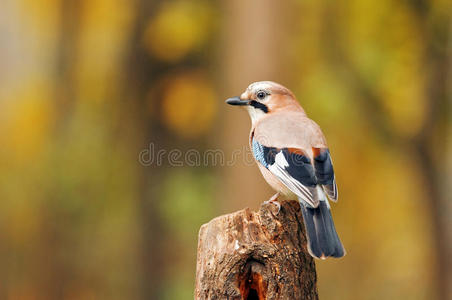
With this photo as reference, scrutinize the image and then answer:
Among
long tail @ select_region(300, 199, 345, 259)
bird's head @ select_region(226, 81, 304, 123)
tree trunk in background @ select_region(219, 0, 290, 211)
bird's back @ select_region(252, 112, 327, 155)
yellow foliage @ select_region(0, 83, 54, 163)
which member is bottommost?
long tail @ select_region(300, 199, 345, 259)

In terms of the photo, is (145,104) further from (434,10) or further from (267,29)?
(434,10)

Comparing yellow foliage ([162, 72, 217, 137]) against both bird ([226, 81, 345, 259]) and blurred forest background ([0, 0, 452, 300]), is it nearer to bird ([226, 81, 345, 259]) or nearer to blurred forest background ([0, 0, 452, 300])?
blurred forest background ([0, 0, 452, 300])

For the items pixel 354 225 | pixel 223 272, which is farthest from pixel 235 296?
pixel 354 225

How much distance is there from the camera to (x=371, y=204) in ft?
43.2

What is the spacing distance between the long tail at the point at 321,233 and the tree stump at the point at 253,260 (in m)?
0.13

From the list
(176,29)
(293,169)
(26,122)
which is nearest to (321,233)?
(293,169)

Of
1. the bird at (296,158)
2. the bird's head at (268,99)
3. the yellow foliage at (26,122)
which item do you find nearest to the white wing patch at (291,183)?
the bird at (296,158)

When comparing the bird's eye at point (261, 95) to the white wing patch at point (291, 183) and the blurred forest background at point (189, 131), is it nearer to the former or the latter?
the white wing patch at point (291, 183)

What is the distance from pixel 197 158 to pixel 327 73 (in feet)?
11.8

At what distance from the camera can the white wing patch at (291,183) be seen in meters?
4.82

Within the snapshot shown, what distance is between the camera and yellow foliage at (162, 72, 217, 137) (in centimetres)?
1332

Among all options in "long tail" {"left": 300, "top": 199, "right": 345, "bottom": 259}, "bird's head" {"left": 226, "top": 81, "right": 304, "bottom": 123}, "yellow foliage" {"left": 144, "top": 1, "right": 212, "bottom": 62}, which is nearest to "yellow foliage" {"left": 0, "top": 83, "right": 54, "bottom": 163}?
"yellow foliage" {"left": 144, "top": 1, "right": 212, "bottom": 62}

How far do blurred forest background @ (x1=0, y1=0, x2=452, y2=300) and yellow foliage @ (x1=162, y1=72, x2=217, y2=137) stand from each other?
33 mm

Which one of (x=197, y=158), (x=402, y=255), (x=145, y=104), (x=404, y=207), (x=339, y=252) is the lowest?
(x=339, y=252)
